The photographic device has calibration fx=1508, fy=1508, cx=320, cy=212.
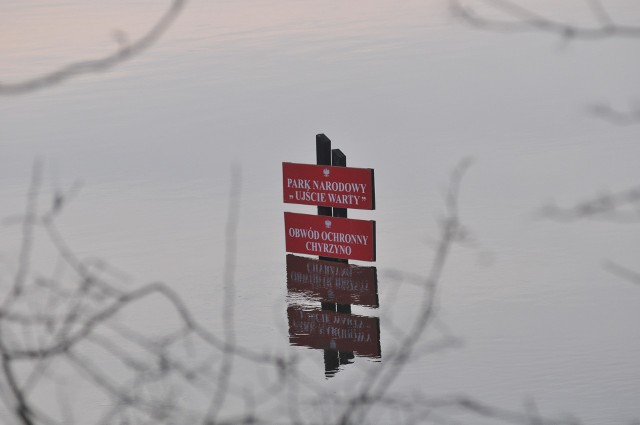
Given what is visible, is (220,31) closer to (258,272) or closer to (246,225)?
(246,225)

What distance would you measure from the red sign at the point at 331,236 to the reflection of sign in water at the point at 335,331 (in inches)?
20.4

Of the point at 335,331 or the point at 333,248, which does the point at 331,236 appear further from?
the point at 335,331

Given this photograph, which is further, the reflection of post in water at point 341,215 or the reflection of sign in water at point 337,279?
the reflection of sign in water at point 337,279

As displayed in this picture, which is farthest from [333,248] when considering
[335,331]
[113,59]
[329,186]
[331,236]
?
[113,59]

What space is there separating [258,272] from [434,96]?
30.0 feet

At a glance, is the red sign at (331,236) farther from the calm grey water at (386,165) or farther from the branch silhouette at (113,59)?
the branch silhouette at (113,59)

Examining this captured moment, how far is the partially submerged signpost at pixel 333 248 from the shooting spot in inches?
432

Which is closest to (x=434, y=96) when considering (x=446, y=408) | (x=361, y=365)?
(x=361, y=365)

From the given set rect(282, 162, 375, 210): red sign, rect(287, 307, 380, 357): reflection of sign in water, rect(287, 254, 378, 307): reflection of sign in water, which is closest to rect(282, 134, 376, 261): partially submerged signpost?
rect(282, 162, 375, 210): red sign

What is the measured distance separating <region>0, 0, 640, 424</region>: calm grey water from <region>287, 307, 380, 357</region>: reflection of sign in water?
0.12 metres

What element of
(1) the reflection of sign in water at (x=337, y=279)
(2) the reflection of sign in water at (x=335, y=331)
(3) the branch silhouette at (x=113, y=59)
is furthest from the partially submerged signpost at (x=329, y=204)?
(3) the branch silhouette at (x=113, y=59)

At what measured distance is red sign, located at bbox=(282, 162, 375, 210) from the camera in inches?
428

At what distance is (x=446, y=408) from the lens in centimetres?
932

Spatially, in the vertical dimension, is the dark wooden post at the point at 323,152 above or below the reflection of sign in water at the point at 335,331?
above
